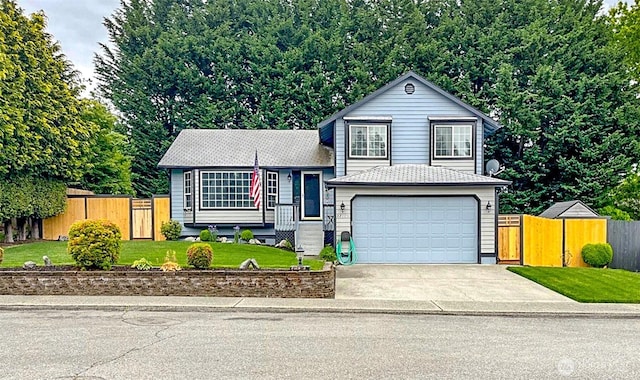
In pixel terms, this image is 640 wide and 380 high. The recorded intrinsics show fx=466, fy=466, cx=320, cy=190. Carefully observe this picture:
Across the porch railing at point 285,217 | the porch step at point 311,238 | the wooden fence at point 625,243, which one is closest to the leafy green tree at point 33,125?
the porch railing at point 285,217

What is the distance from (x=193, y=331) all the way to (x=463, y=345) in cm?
410

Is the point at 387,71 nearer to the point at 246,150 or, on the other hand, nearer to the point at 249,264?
the point at 246,150

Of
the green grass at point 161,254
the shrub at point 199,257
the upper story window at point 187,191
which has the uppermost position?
the upper story window at point 187,191

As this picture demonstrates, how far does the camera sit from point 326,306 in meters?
9.09

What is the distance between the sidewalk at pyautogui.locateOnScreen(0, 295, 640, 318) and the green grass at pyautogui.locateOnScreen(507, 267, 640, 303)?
2.00 ft

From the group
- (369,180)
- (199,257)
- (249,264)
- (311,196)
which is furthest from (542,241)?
(199,257)

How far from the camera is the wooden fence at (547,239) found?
48.2 ft

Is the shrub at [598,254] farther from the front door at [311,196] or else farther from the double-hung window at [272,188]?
the double-hung window at [272,188]

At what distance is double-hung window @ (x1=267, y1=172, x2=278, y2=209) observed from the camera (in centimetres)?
1923

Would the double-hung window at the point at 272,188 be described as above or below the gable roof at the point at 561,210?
above

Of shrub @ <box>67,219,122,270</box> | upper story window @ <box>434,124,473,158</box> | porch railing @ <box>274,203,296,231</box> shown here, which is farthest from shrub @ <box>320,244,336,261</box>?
shrub @ <box>67,219,122,270</box>

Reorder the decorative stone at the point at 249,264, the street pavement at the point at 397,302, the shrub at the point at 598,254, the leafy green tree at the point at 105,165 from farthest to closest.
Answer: the leafy green tree at the point at 105,165 → the shrub at the point at 598,254 → the decorative stone at the point at 249,264 → the street pavement at the point at 397,302

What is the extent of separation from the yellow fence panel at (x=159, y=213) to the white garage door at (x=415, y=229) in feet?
28.0

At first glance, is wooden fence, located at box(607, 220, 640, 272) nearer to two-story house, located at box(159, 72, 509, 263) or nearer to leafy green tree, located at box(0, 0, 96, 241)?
two-story house, located at box(159, 72, 509, 263)
